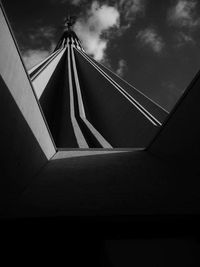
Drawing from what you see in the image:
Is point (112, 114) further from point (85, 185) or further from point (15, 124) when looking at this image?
point (15, 124)

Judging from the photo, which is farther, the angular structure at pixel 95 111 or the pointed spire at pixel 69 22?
the pointed spire at pixel 69 22

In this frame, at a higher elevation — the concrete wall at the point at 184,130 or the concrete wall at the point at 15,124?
the concrete wall at the point at 184,130

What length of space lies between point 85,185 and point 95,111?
8750mm

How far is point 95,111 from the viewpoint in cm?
1151

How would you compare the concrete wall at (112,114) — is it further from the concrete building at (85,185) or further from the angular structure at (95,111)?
the concrete building at (85,185)

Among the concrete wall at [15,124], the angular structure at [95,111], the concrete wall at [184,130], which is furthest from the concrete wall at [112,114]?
the concrete wall at [15,124]

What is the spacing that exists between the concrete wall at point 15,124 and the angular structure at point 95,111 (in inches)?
145

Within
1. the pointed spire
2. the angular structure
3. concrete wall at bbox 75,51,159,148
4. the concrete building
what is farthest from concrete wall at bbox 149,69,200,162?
the pointed spire

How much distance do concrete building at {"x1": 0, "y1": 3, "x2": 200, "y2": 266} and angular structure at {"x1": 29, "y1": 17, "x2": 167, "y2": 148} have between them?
109 inches

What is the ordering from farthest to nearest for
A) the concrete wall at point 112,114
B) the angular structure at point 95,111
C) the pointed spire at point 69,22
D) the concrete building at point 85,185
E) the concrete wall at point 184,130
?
the pointed spire at point 69,22
the angular structure at point 95,111
the concrete wall at point 112,114
the concrete wall at point 184,130
the concrete building at point 85,185

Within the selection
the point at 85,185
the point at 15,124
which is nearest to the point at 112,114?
the point at 85,185

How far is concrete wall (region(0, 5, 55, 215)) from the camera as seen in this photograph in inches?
89.5

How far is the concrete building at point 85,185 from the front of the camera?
222 centimetres

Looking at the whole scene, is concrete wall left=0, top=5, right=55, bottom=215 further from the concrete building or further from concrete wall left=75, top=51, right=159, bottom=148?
concrete wall left=75, top=51, right=159, bottom=148
